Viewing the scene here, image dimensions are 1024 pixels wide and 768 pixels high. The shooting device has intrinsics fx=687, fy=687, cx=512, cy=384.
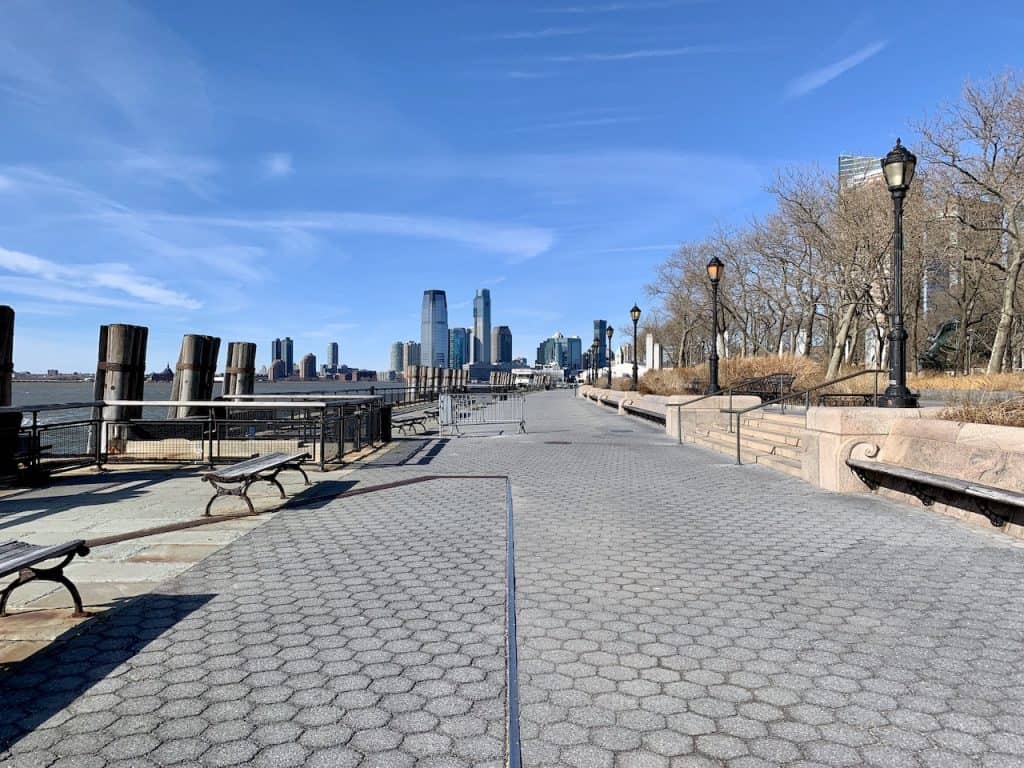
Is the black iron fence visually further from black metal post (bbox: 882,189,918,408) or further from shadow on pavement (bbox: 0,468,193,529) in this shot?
black metal post (bbox: 882,189,918,408)

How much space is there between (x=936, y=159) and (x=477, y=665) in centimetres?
3019

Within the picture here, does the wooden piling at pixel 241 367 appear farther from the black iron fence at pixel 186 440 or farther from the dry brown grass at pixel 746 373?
the dry brown grass at pixel 746 373

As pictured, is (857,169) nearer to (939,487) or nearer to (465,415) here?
(465,415)

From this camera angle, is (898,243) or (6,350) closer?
(898,243)

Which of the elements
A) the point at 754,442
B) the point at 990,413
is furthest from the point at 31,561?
the point at 754,442

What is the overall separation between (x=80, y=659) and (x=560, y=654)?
278cm

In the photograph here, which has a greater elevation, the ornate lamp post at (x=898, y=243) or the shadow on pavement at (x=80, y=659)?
the ornate lamp post at (x=898, y=243)

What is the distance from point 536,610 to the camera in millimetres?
4898

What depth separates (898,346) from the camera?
10305mm

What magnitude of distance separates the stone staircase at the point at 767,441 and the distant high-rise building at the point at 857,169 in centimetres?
1766

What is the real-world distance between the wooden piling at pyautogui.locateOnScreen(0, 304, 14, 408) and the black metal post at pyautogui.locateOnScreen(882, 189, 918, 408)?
14.9m

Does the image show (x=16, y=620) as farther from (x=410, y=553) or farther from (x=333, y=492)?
(x=333, y=492)

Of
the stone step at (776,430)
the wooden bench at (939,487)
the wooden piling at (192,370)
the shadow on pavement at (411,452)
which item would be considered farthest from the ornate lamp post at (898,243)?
the wooden piling at (192,370)

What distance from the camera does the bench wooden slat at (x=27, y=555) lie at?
388cm
